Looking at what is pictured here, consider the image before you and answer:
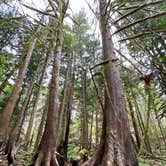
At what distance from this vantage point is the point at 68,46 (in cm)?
1155

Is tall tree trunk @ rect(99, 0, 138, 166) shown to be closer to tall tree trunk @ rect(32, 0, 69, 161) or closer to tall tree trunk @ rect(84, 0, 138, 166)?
tall tree trunk @ rect(84, 0, 138, 166)

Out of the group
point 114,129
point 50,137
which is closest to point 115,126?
point 114,129

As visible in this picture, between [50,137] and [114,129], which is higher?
[50,137]

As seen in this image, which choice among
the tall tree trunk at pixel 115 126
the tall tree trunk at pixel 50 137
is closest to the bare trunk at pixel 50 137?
the tall tree trunk at pixel 50 137

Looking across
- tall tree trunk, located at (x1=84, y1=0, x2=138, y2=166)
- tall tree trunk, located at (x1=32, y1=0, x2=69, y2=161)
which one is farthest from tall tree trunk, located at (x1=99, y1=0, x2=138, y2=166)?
tall tree trunk, located at (x1=32, y1=0, x2=69, y2=161)

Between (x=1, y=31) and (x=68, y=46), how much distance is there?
5.49m

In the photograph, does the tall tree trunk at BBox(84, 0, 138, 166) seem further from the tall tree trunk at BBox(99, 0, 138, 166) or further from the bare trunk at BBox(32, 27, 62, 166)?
the bare trunk at BBox(32, 27, 62, 166)

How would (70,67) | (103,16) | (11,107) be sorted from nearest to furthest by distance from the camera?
(103,16)
(11,107)
(70,67)

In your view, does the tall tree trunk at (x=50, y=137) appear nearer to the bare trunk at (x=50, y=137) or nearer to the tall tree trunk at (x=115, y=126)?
the bare trunk at (x=50, y=137)

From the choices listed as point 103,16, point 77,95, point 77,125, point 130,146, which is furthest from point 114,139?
point 77,125

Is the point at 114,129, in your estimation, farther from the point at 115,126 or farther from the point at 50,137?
the point at 50,137

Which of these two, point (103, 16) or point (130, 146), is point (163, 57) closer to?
point (103, 16)

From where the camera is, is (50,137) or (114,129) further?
(50,137)

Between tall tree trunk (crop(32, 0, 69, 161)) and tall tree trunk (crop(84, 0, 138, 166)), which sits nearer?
tall tree trunk (crop(84, 0, 138, 166))
